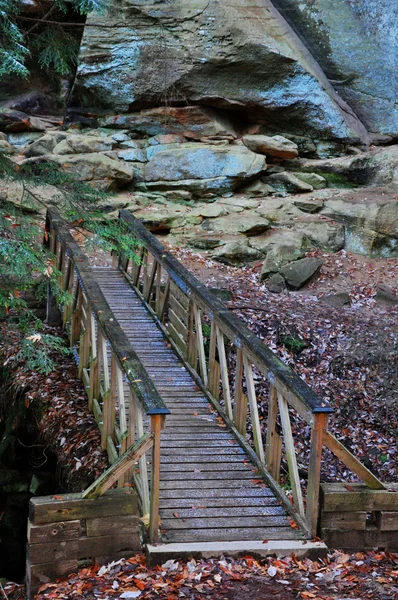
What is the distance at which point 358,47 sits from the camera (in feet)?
59.8

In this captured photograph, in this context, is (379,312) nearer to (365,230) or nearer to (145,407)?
(365,230)

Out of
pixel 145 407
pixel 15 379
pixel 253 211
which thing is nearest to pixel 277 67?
pixel 253 211

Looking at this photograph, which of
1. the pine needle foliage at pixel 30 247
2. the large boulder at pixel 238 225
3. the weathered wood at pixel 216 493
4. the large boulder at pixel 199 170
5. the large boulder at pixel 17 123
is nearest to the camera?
the weathered wood at pixel 216 493

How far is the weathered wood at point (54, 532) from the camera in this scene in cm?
474

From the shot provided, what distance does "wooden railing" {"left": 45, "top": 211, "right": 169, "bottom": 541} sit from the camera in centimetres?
494

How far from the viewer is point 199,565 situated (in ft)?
15.6

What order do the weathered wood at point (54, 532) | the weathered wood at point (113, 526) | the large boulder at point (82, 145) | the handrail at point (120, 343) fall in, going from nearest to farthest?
the weathered wood at point (54, 532) < the weathered wood at point (113, 526) < the handrail at point (120, 343) < the large boulder at point (82, 145)

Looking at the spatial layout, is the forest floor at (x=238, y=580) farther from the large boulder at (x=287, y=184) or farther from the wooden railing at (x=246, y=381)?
the large boulder at (x=287, y=184)

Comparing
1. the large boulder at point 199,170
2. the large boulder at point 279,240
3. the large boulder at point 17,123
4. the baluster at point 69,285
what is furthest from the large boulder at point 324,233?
the large boulder at point 17,123

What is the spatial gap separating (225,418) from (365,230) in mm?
8800

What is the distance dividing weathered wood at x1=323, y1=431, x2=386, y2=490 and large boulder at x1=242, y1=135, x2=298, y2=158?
12.7 meters

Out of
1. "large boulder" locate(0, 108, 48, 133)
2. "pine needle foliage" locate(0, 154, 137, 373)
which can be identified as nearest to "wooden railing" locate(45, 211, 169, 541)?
"pine needle foliage" locate(0, 154, 137, 373)

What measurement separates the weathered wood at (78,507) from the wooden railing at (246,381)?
4.72 feet

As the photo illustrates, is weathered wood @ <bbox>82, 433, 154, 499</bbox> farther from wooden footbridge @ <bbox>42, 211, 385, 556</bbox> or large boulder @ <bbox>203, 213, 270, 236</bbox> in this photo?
large boulder @ <bbox>203, 213, 270, 236</bbox>
